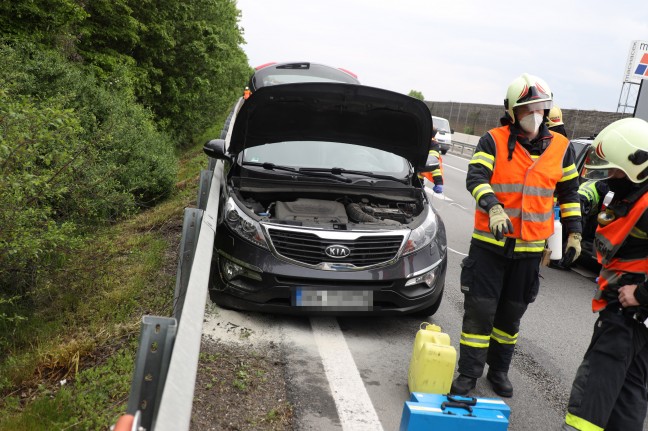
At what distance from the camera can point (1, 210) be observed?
175 inches

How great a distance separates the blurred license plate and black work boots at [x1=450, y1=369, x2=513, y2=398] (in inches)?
38.3

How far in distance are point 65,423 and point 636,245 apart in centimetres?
306

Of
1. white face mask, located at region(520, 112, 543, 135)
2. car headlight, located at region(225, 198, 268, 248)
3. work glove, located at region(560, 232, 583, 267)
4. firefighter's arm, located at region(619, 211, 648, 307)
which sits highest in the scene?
white face mask, located at region(520, 112, 543, 135)

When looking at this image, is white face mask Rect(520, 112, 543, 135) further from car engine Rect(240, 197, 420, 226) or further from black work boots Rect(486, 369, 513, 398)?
black work boots Rect(486, 369, 513, 398)

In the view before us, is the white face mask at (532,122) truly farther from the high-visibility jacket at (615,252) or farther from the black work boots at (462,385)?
the black work boots at (462,385)

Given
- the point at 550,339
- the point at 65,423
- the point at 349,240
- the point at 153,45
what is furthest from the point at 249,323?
the point at 153,45

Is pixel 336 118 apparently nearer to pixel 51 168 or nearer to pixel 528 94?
pixel 528 94

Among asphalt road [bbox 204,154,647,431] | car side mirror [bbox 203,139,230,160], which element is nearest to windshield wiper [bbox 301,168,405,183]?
car side mirror [bbox 203,139,230,160]

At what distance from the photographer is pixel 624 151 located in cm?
310

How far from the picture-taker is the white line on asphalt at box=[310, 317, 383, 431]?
3.59 meters

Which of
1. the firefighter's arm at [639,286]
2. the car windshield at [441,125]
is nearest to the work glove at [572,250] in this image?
the firefighter's arm at [639,286]

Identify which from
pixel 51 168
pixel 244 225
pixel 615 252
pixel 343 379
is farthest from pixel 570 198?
pixel 51 168

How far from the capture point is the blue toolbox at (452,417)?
3.08 m

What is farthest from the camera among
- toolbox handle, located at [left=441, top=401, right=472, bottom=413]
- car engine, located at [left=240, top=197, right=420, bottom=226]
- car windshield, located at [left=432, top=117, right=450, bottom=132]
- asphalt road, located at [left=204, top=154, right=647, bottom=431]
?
car windshield, located at [left=432, top=117, right=450, bottom=132]
